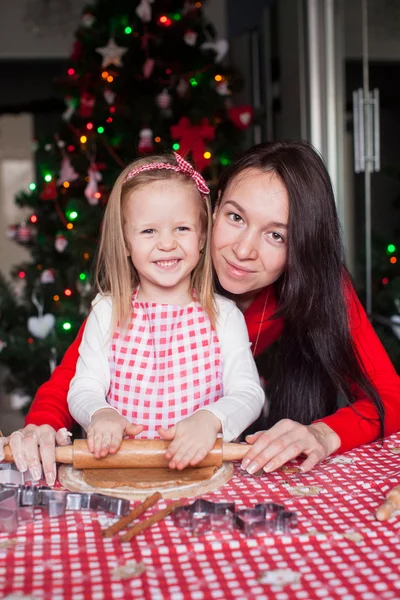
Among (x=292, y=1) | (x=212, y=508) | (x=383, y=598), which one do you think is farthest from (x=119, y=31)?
(x=383, y=598)

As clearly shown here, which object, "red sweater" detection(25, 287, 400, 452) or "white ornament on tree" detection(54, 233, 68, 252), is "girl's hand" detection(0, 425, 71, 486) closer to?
"red sweater" detection(25, 287, 400, 452)

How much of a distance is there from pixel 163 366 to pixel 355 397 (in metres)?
0.45

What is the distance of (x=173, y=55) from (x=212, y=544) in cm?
305

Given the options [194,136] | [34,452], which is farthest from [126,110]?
[34,452]

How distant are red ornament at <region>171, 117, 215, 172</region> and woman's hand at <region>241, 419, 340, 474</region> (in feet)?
7.55

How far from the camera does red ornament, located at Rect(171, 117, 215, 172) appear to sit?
3.39 meters

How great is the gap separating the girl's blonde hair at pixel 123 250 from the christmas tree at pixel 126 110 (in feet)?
6.12

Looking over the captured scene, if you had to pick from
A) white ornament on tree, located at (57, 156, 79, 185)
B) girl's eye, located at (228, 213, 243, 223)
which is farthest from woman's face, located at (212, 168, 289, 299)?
white ornament on tree, located at (57, 156, 79, 185)

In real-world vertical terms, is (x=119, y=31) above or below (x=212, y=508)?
above

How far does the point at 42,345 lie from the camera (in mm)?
3816

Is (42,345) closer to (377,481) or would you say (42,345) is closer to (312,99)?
(312,99)

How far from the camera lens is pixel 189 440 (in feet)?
3.69

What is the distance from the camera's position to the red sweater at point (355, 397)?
1385 mm

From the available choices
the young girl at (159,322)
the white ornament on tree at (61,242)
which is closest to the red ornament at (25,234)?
the white ornament on tree at (61,242)
